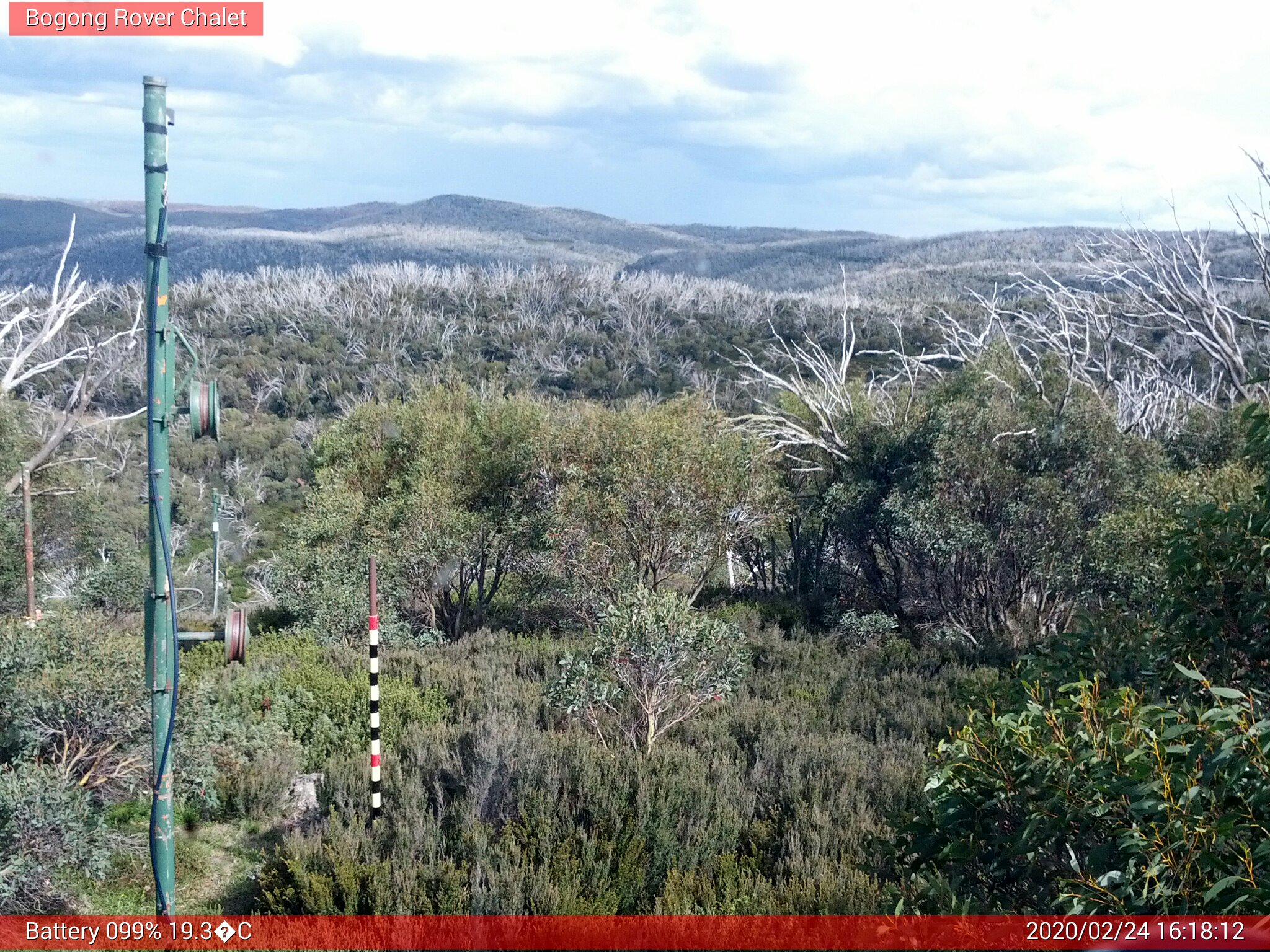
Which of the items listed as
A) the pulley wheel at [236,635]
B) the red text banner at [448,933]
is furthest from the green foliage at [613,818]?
the pulley wheel at [236,635]

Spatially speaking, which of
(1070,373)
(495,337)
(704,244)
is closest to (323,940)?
(1070,373)

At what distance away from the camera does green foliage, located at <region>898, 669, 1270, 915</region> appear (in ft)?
9.12

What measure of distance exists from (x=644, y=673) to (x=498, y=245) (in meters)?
123

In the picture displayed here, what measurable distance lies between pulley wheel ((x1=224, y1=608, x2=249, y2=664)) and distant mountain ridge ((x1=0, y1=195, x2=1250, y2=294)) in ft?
210

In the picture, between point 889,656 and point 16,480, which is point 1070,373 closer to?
point 889,656

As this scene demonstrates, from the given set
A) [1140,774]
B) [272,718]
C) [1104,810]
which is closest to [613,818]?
[1104,810]

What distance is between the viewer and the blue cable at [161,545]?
4.60 metres

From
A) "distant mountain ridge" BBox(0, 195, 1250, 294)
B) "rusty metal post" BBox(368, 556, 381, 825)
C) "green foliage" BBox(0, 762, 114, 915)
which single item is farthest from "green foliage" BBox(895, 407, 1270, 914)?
"distant mountain ridge" BBox(0, 195, 1250, 294)

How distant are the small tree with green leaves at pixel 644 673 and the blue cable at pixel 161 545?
14.3ft

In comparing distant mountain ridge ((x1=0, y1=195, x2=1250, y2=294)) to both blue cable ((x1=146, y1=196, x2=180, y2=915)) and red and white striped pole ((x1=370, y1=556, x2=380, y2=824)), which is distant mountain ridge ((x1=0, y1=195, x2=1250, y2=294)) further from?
blue cable ((x1=146, y1=196, x2=180, y2=915))

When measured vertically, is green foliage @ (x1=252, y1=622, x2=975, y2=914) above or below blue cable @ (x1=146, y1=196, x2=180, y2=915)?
below

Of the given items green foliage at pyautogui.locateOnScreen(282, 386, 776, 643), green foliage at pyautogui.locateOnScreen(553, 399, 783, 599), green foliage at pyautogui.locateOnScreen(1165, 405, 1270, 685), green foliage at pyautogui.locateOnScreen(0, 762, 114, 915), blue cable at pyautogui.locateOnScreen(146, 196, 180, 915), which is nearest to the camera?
green foliage at pyautogui.locateOnScreen(1165, 405, 1270, 685)

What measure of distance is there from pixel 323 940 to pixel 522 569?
472 inches

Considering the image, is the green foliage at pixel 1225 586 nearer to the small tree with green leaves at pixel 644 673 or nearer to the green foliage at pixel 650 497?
the small tree with green leaves at pixel 644 673
